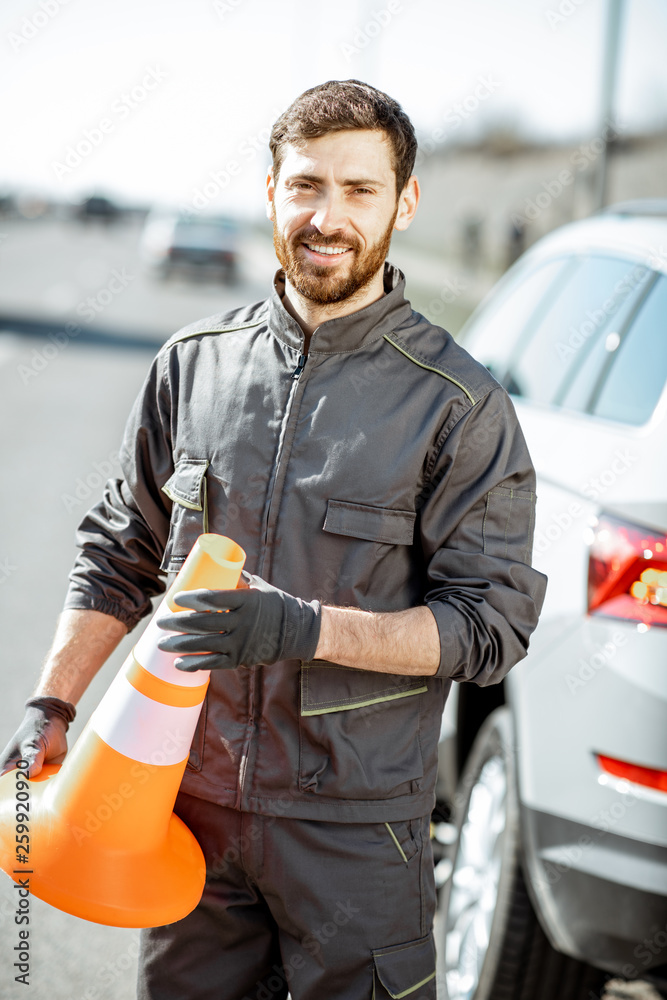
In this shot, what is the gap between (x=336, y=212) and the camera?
2049 millimetres

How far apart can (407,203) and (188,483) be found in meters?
0.76

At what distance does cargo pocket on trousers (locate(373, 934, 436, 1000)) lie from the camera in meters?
1.98

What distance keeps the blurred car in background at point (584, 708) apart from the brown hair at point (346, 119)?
35.6 inches

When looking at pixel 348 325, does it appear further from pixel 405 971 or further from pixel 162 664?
pixel 405 971

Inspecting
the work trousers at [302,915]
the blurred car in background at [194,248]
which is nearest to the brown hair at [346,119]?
the work trousers at [302,915]

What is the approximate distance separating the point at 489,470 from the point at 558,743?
0.84 m

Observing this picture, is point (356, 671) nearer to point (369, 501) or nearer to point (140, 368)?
point (369, 501)

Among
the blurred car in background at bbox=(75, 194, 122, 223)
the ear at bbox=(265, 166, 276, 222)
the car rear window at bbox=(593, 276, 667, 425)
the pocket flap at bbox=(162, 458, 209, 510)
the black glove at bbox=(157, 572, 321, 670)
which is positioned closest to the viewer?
the black glove at bbox=(157, 572, 321, 670)

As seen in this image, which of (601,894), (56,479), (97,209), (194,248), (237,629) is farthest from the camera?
(97,209)

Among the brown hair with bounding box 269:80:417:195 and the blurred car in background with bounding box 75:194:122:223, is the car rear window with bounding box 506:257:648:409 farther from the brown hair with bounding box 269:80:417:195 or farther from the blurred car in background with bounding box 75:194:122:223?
the blurred car in background with bounding box 75:194:122:223

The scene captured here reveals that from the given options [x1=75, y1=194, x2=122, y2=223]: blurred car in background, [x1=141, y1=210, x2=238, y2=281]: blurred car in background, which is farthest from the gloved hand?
[x1=75, y1=194, x2=122, y2=223]: blurred car in background

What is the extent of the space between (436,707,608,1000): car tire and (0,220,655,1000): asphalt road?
0.52 meters

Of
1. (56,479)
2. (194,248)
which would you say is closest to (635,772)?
(56,479)

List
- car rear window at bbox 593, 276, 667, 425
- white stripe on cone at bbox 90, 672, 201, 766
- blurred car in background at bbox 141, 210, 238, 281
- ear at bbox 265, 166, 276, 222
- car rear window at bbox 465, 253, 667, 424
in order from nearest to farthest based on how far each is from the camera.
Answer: white stripe on cone at bbox 90, 672, 201, 766 < ear at bbox 265, 166, 276, 222 < car rear window at bbox 593, 276, 667, 425 < car rear window at bbox 465, 253, 667, 424 < blurred car in background at bbox 141, 210, 238, 281
